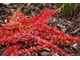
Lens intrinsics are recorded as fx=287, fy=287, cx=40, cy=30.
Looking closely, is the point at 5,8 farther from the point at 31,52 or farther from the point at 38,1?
the point at 31,52

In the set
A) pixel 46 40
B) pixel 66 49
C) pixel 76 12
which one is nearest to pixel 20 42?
pixel 46 40
